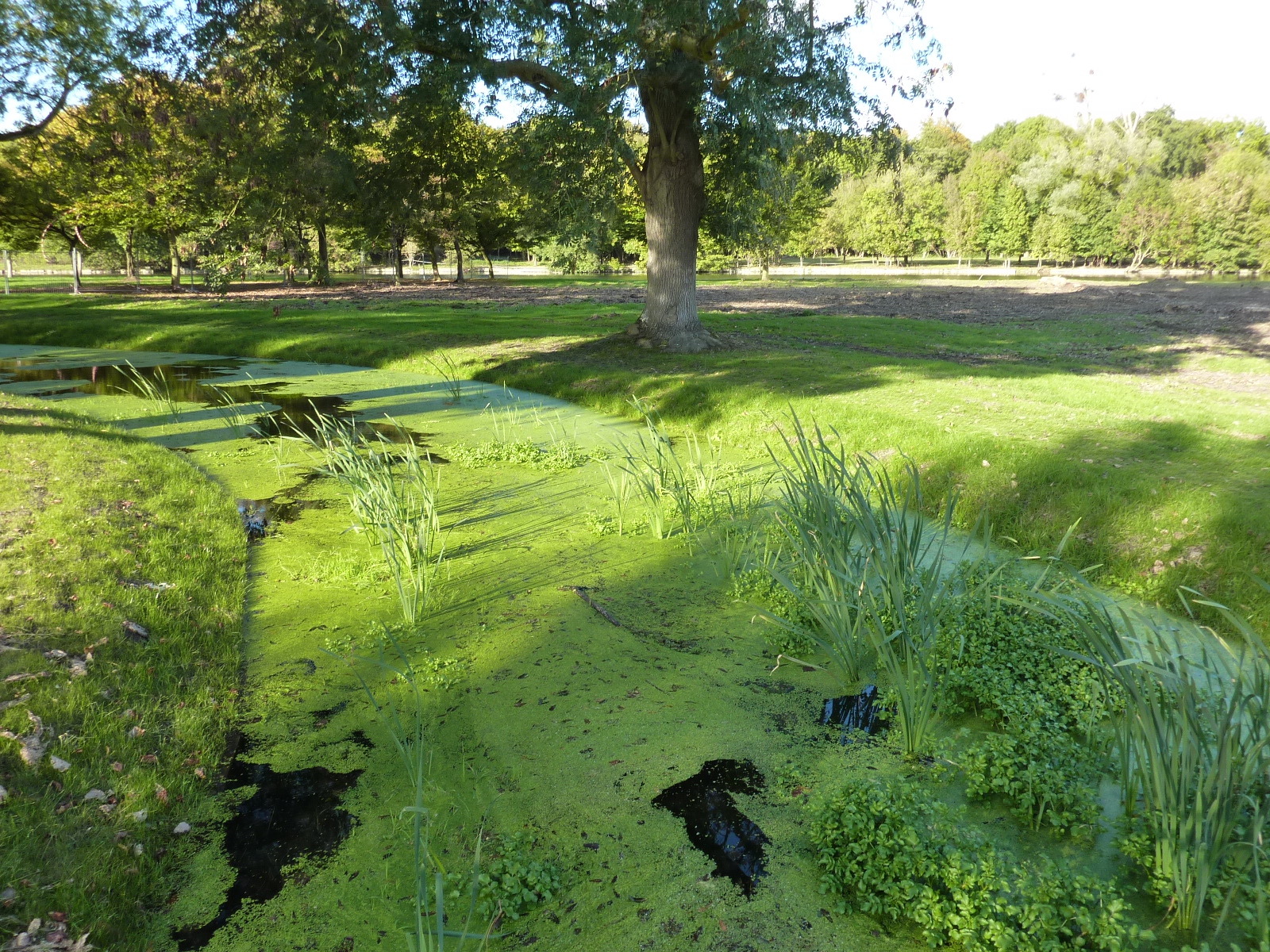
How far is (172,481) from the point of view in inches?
266

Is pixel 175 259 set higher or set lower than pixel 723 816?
higher

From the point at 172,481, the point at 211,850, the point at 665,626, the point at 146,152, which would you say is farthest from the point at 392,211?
the point at 211,850

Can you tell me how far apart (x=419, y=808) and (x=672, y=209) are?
38.6ft

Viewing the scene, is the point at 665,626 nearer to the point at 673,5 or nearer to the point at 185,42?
the point at 673,5

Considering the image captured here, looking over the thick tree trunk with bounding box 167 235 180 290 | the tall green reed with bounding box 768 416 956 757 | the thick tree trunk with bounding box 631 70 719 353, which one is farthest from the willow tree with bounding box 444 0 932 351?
the thick tree trunk with bounding box 167 235 180 290

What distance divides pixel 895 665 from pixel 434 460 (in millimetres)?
5748

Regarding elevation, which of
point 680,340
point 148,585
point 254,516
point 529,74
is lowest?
point 254,516

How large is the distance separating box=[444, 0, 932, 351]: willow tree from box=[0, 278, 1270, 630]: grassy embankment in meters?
2.12

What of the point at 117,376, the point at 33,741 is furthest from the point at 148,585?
the point at 117,376

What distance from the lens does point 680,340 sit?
43.1ft

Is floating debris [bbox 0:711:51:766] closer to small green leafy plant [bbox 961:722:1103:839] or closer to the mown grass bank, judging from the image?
the mown grass bank

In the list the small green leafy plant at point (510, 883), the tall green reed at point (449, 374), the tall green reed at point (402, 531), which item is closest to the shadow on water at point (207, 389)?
the tall green reed at point (449, 374)

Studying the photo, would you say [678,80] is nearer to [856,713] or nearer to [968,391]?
[968,391]

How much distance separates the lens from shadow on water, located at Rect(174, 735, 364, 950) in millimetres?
2615
